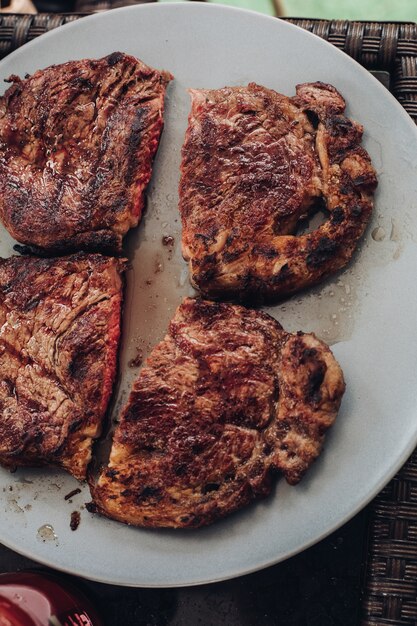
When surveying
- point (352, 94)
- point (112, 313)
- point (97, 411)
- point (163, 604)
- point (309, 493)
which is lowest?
point (163, 604)

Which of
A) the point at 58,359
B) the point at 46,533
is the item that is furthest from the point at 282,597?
the point at 58,359

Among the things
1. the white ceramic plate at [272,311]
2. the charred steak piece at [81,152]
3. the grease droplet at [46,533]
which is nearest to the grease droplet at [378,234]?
the white ceramic plate at [272,311]

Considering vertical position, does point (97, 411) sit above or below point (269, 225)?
below

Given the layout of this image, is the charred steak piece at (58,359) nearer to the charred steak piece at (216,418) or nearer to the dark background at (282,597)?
the charred steak piece at (216,418)

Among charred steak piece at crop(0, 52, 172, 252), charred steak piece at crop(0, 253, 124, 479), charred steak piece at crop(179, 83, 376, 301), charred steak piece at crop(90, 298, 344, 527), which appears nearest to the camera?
charred steak piece at crop(90, 298, 344, 527)

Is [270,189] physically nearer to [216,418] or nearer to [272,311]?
[272,311]

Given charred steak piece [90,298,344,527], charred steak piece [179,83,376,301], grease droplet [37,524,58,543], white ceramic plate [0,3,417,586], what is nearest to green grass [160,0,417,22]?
white ceramic plate [0,3,417,586]

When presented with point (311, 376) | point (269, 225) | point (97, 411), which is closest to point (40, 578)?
point (97, 411)

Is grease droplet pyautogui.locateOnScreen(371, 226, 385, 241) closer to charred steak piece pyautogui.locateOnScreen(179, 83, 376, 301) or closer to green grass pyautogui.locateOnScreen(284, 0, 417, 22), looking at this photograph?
charred steak piece pyautogui.locateOnScreen(179, 83, 376, 301)

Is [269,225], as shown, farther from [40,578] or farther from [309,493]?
[40,578]
